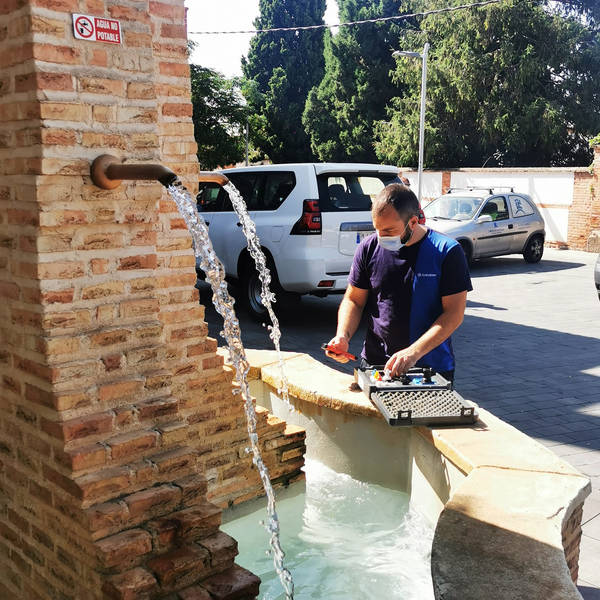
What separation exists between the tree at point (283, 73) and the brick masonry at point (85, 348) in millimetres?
34904

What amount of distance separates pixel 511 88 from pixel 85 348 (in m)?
27.0

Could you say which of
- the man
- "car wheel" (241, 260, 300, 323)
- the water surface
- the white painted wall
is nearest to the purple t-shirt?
the man

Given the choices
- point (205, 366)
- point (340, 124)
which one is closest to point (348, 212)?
point (205, 366)

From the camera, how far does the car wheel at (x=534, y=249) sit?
51.6ft

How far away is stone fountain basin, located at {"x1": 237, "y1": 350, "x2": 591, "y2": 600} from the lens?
2.08m

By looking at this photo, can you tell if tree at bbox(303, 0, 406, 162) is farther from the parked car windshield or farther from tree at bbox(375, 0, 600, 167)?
the parked car windshield

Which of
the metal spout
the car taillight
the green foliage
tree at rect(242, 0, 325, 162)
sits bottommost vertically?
the car taillight

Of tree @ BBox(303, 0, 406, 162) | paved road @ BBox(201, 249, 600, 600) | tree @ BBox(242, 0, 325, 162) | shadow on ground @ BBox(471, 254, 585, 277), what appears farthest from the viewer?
tree @ BBox(242, 0, 325, 162)

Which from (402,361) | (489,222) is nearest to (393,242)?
(402,361)

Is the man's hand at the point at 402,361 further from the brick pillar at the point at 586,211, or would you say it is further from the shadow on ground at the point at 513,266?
the brick pillar at the point at 586,211

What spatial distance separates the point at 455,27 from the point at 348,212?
22038 mm

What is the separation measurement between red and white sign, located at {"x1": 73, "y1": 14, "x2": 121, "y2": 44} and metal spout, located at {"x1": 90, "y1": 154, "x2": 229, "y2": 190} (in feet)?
1.27

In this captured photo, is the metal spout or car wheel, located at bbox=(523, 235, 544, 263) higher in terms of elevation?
the metal spout

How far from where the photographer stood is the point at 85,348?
7.88ft
